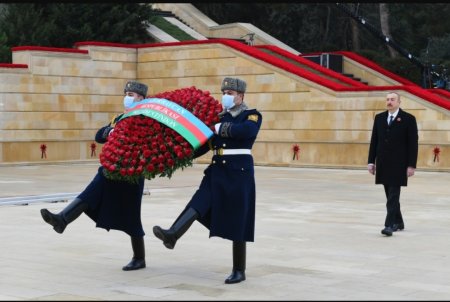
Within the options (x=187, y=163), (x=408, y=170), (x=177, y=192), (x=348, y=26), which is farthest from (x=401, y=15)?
(x=187, y=163)

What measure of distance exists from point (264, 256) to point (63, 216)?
7.36ft

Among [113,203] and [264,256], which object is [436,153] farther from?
[113,203]

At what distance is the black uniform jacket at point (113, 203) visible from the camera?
8.89 m

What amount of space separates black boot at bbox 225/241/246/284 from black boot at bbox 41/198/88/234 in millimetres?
1517

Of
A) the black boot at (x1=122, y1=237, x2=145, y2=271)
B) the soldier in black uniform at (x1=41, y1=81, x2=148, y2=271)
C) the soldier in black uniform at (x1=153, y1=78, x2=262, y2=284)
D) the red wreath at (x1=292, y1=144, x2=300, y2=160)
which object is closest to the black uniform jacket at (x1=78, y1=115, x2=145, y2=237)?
the soldier in black uniform at (x1=41, y1=81, x2=148, y2=271)

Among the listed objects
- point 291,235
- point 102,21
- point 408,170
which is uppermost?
point 102,21

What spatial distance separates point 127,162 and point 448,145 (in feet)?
53.0

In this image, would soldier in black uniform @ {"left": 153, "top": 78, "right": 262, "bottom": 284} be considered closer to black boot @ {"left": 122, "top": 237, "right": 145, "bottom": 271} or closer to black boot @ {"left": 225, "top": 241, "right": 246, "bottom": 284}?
black boot @ {"left": 225, "top": 241, "right": 246, "bottom": 284}

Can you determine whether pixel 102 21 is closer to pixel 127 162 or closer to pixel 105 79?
pixel 105 79

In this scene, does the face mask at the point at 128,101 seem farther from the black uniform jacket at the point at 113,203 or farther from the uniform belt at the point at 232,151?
the uniform belt at the point at 232,151

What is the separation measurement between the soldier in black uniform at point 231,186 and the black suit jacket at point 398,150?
3.66 meters

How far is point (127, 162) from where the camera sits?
842cm

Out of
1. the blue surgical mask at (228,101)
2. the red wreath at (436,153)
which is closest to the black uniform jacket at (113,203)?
the blue surgical mask at (228,101)

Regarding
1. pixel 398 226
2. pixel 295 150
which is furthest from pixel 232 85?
pixel 295 150
